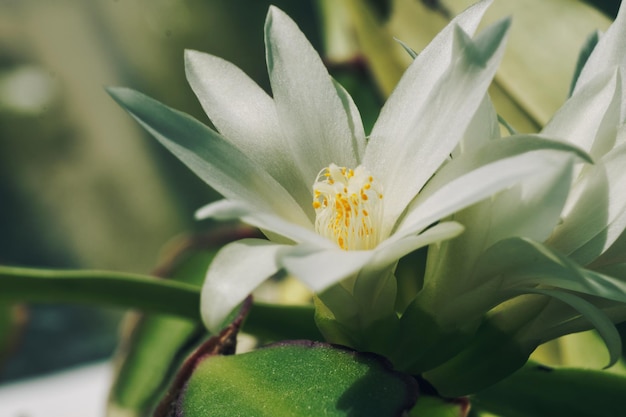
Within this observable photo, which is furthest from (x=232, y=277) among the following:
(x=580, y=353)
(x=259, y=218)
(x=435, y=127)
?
(x=580, y=353)

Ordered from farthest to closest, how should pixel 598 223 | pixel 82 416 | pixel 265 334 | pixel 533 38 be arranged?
pixel 82 416 → pixel 533 38 → pixel 265 334 → pixel 598 223

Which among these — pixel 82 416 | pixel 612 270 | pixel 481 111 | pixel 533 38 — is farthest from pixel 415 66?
pixel 82 416

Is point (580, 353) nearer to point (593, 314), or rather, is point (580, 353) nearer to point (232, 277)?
point (593, 314)

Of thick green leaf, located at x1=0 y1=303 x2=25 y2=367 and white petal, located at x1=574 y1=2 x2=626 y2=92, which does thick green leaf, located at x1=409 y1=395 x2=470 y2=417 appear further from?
thick green leaf, located at x1=0 y1=303 x2=25 y2=367

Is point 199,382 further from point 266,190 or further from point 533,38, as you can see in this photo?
point 533,38

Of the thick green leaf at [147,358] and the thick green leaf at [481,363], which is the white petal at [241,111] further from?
the thick green leaf at [147,358]

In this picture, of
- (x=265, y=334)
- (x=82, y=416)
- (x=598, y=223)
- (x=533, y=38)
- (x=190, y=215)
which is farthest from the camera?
(x=190, y=215)

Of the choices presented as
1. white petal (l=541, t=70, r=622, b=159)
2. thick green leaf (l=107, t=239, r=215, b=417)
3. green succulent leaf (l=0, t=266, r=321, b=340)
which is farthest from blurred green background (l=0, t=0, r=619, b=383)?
white petal (l=541, t=70, r=622, b=159)

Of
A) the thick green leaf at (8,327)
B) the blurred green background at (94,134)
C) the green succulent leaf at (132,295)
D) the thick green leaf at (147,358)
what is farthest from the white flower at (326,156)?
the blurred green background at (94,134)
